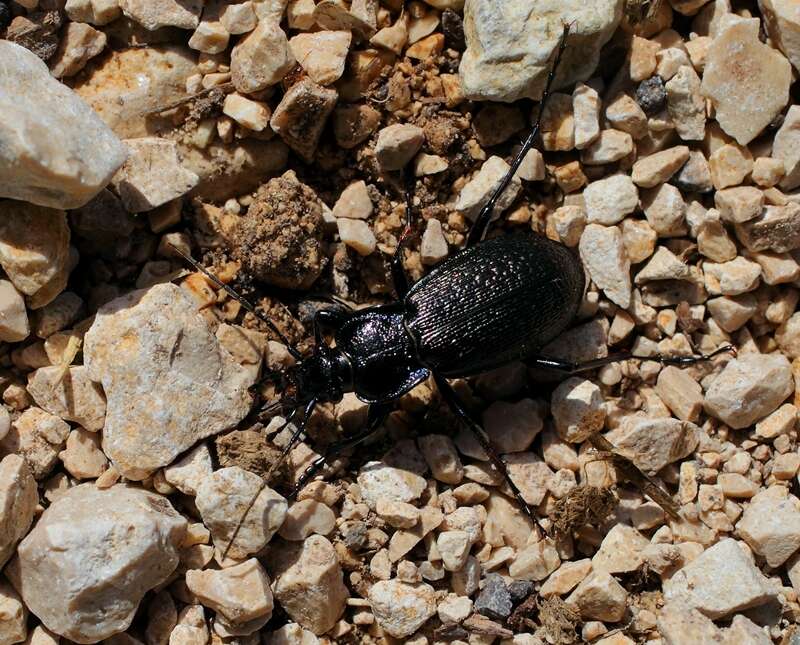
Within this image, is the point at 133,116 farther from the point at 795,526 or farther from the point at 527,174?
the point at 795,526

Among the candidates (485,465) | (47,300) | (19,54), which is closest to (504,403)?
(485,465)

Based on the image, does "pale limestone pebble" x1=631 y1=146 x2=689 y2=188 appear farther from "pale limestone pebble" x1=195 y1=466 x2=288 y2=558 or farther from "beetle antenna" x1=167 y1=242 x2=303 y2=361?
"pale limestone pebble" x1=195 y1=466 x2=288 y2=558

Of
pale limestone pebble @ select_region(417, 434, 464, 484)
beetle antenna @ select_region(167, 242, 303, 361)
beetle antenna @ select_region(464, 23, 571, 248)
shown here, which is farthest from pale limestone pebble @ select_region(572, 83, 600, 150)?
beetle antenna @ select_region(167, 242, 303, 361)

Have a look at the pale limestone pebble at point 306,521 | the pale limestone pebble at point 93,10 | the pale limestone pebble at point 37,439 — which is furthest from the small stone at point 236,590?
the pale limestone pebble at point 93,10

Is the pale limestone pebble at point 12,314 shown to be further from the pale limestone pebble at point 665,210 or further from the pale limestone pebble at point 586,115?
the pale limestone pebble at point 665,210

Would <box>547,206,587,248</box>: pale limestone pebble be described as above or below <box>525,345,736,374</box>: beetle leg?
above

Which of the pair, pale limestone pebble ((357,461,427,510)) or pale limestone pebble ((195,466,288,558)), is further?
pale limestone pebble ((357,461,427,510))

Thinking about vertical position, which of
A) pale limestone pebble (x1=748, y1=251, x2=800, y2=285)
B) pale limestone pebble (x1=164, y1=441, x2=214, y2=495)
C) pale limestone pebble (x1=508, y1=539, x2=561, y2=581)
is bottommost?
pale limestone pebble (x1=508, y1=539, x2=561, y2=581)
